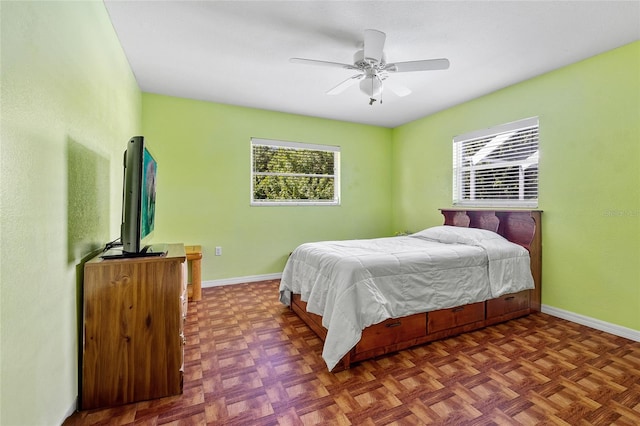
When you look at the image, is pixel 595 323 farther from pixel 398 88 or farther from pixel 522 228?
pixel 398 88

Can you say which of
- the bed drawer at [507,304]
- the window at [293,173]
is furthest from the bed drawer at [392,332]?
the window at [293,173]

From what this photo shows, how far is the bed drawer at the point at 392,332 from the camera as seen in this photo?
2094mm

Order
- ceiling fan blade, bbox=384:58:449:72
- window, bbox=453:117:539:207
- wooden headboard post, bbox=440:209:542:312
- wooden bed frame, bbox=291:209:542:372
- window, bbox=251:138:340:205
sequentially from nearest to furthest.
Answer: wooden bed frame, bbox=291:209:542:372
ceiling fan blade, bbox=384:58:449:72
wooden headboard post, bbox=440:209:542:312
window, bbox=453:117:539:207
window, bbox=251:138:340:205

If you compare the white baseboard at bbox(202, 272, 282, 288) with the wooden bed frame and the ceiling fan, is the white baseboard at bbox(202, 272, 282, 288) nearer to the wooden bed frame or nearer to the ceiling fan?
the wooden bed frame

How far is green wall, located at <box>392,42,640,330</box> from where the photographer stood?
244 cm

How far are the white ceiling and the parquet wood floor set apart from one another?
94.2 inches

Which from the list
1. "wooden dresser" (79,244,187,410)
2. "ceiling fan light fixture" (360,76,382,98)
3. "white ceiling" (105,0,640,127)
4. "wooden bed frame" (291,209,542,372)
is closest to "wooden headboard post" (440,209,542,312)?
"wooden bed frame" (291,209,542,372)

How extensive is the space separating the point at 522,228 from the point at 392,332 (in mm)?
1971

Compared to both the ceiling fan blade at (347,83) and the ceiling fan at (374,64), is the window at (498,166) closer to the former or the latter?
the ceiling fan at (374,64)

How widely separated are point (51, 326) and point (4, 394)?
1.20ft

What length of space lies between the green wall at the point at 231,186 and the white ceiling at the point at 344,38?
0.51 metres

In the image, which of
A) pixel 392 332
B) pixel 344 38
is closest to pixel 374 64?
pixel 344 38

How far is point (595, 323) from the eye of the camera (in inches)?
104

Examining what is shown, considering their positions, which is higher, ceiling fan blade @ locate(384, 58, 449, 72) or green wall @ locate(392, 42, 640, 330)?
ceiling fan blade @ locate(384, 58, 449, 72)
